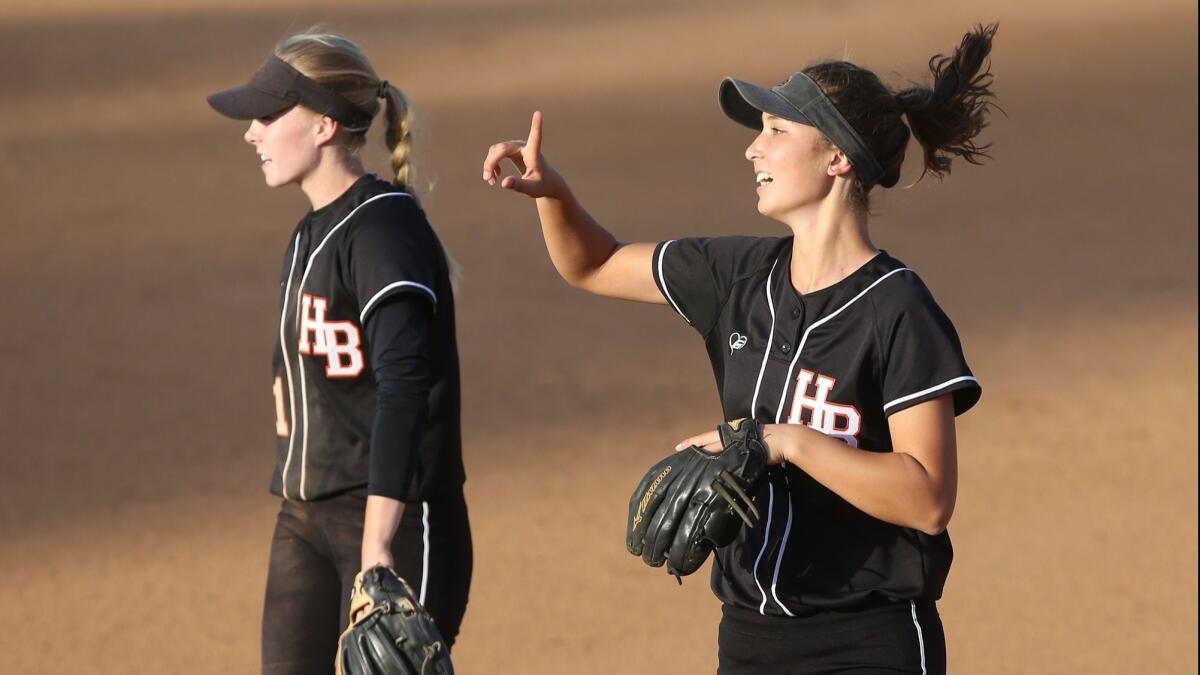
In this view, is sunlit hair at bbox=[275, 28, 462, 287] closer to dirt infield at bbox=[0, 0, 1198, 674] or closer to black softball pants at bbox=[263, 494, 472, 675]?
dirt infield at bbox=[0, 0, 1198, 674]

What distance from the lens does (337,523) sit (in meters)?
3.31

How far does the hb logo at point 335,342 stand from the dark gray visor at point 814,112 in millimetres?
896

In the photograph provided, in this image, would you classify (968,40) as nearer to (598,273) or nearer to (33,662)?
(598,273)

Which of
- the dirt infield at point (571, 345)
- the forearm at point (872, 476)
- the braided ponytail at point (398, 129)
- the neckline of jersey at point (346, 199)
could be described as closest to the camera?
the forearm at point (872, 476)

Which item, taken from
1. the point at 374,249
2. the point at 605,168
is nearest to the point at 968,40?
the point at 374,249

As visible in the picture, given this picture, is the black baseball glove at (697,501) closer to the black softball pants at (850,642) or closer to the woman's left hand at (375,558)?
the black softball pants at (850,642)

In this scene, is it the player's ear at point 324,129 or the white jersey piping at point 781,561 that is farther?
the player's ear at point 324,129

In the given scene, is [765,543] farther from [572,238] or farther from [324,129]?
[324,129]

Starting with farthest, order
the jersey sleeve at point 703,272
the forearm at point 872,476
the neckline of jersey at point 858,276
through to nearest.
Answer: the jersey sleeve at point 703,272, the neckline of jersey at point 858,276, the forearm at point 872,476

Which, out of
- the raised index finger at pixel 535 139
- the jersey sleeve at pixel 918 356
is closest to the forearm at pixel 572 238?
the raised index finger at pixel 535 139

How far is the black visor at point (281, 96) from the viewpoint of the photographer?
3.42 m

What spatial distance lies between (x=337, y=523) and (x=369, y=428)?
204 millimetres

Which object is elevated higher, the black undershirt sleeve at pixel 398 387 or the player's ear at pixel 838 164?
the player's ear at pixel 838 164

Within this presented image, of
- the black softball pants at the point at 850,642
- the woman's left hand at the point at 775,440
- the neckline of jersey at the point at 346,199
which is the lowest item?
the black softball pants at the point at 850,642
